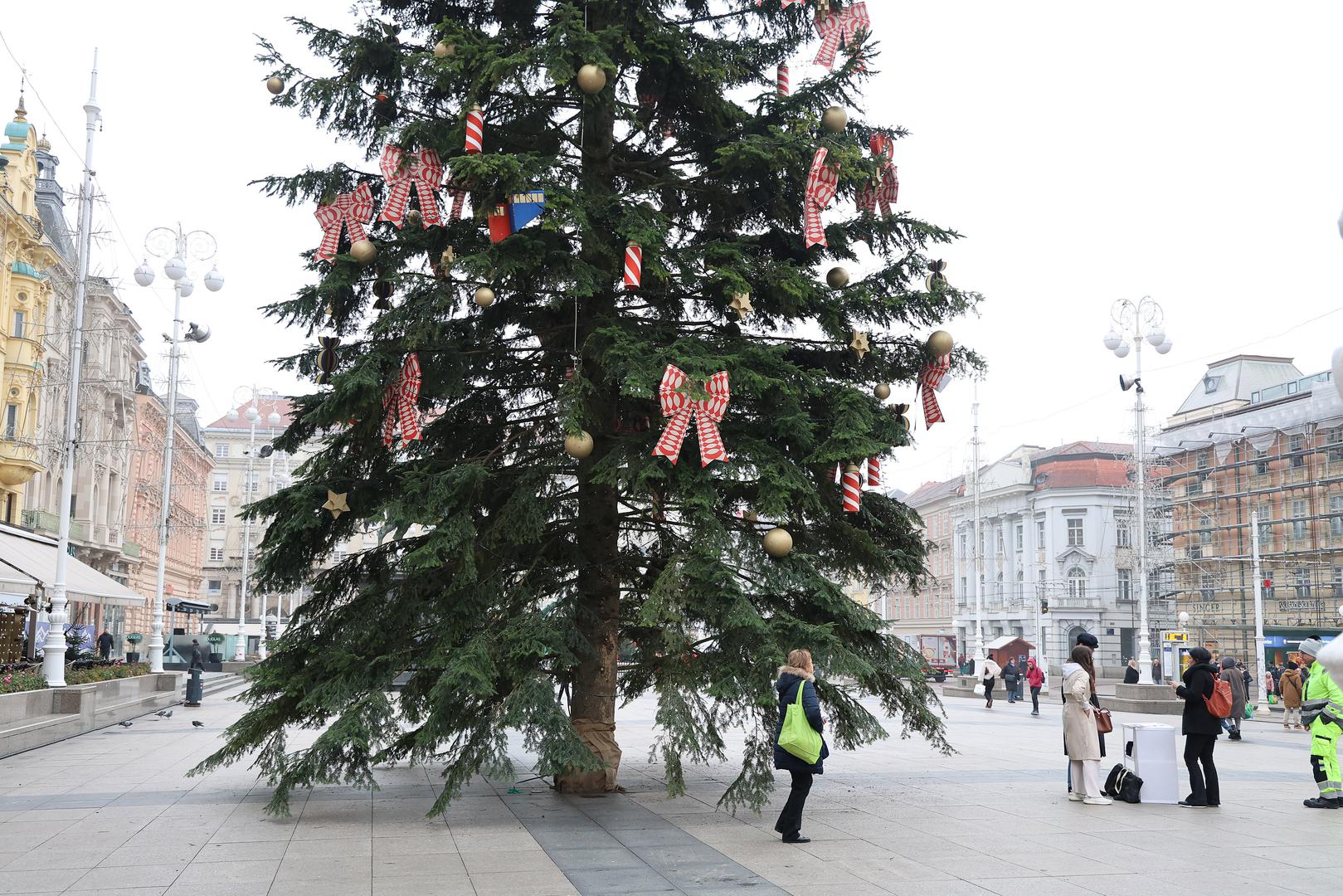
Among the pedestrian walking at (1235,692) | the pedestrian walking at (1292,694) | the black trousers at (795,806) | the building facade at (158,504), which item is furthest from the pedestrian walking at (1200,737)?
the building facade at (158,504)

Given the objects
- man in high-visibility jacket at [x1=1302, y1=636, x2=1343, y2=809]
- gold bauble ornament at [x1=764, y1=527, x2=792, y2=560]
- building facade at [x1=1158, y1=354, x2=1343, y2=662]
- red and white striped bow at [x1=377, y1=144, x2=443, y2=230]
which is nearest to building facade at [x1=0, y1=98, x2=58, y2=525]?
red and white striped bow at [x1=377, y1=144, x2=443, y2=230]

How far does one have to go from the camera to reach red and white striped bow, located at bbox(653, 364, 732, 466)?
1055cm

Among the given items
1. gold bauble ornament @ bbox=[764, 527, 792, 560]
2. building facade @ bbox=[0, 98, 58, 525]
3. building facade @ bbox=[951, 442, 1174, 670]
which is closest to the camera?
gold bauble ornament @ bbox=[764, 527, 792, 560]

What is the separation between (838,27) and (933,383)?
3930 millimetres

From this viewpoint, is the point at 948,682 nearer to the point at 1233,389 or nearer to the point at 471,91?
the point at 1233,389

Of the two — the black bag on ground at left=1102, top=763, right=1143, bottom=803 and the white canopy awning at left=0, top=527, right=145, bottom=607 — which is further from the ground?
the white canopy awning at left=0, top=527, right=145, bottom=607

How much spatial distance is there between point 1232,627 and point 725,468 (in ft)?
141

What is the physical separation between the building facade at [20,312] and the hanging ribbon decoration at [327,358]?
97.9 feet

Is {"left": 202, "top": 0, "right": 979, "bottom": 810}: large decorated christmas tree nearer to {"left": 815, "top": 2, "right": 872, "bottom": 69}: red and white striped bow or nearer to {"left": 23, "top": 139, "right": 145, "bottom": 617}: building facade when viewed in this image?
{"left": 815, "top": 2, "right": 872, "bottom": 69}: red and white striped bow

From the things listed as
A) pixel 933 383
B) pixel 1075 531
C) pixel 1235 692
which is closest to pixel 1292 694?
pixel 1235 692

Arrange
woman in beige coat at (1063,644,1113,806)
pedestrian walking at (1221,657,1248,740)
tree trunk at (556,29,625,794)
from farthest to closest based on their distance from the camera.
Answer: pedestrian walking at (1221,657,1248,740) → woman in beige coat at (1063,644,1113,806) → tree trunk at (556,29,625,794)

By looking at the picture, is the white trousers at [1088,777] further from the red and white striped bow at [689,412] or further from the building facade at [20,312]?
the building facade at [20,312]

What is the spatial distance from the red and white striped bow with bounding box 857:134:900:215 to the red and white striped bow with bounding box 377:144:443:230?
454cm

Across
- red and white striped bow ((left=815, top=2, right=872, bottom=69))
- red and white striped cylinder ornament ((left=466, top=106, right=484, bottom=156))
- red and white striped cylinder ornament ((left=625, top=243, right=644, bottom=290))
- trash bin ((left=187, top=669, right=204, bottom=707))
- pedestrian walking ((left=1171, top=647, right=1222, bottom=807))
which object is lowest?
trash bin ((left=187, top=669, right=204, bottom=707))
